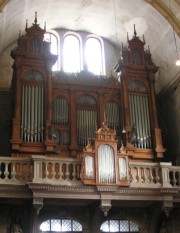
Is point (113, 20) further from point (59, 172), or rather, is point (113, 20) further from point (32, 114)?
point (59, 172)

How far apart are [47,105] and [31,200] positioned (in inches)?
136

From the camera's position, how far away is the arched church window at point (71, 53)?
2002 cm

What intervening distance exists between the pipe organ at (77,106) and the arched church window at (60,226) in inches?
86.7

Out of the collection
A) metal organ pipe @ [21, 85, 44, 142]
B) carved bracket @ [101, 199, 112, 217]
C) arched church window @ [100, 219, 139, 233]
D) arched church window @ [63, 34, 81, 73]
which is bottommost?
arched church window @ [100, 219, 139, 233]

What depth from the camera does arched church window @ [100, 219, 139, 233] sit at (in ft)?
54.6

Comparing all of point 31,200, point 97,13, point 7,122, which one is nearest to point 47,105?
point 7,122

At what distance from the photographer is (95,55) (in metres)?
20.6

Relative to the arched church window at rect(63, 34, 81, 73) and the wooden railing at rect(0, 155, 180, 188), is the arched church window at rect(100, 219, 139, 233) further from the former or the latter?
the arched church window at rect(63, 34, 81, 73)

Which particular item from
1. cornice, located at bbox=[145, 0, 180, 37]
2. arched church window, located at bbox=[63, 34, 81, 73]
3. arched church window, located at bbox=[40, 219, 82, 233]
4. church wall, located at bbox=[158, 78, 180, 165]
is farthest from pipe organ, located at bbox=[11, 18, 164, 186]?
arched church window, located at bbox=[40, 219, 82, 233]

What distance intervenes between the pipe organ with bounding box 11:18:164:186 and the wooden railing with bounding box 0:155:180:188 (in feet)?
2.45

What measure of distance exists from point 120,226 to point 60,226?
2.09 m

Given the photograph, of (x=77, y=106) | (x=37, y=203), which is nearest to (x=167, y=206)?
(x=37, y=203)

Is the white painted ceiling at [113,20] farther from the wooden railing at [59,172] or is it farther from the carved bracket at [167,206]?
the carved bracket at [167,206]

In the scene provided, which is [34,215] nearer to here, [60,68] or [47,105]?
[47,105]
